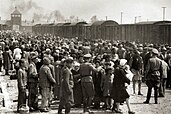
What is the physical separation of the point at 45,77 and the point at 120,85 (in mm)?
2341

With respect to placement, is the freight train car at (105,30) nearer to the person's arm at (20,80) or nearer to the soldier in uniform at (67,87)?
the person's arm at (20,80)

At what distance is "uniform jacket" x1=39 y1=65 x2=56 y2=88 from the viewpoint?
10328 millimetres

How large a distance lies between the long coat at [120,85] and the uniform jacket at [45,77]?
1.96 meters

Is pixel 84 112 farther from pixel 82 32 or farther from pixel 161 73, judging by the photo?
pixel 82 32

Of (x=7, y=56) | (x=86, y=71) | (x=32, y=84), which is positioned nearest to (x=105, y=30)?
(x=7, y=56)

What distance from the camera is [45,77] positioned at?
34.0ft

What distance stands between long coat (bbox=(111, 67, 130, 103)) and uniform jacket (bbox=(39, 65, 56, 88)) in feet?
6.44

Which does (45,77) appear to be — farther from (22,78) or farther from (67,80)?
(67,80)

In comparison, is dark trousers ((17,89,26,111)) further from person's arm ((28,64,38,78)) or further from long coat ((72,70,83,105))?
long coat ((72,70,83,105))

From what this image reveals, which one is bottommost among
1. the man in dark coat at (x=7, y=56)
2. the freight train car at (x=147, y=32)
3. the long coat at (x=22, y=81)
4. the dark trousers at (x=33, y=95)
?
the dark trousers at (x=33, y=95)

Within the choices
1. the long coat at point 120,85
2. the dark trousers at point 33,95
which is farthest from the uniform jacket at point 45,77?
the long coat at point 120,85

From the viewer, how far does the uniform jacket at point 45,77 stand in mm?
10328

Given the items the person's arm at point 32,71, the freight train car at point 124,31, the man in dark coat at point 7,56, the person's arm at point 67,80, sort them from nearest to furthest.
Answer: the person's arm at point 67,80 < the person's arm at point 32,71 < the man in dark coat at point 7,56 < the freight train car at point 124,31

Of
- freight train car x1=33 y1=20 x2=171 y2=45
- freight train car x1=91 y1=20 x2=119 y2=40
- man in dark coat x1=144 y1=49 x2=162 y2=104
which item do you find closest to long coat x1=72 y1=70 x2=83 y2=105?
→ man in dark coat x1=144 y1=49 x2=162 y2=104
